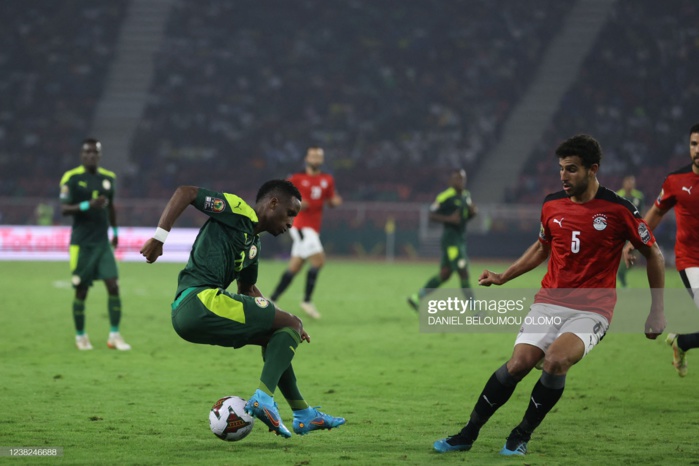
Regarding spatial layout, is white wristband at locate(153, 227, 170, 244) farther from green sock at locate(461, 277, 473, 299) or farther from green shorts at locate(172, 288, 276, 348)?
green sock at locate(461, 277, 473, 299)

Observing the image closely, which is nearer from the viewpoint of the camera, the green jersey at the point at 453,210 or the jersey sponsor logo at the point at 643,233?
the jersey sponsor logo at the point at 643,233

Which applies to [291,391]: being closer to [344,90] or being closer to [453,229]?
[453,229]

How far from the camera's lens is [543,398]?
5762mm

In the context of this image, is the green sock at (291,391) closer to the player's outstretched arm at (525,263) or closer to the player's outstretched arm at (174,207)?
the player's outstretched arm at (174,207)

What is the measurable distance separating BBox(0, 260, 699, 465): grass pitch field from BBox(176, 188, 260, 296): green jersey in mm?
1071

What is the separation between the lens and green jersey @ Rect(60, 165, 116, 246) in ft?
35.0

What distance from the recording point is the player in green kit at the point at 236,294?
19.2 ft

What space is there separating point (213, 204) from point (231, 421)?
135 centimetres

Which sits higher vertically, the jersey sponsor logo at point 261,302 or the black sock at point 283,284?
the jersey sponsor logo at point 261,302

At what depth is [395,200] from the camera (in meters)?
32.5

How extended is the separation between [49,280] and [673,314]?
12.7 meters

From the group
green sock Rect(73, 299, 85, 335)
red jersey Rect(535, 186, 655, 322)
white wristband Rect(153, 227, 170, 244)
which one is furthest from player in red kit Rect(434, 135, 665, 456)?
green sock Rect(73, 299, 85, 335)

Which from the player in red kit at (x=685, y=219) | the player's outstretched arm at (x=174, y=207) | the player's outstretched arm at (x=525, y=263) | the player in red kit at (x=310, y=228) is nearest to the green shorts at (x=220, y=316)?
the player's outstretched arm at (x=174, y=207)

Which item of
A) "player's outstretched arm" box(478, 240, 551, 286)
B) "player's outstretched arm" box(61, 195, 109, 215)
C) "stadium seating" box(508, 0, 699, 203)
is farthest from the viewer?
"stadium seating" box(508, 0, 699, 203)
